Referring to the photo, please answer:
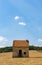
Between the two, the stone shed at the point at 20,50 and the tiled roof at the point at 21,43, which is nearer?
the stone shed at the point at 20,50

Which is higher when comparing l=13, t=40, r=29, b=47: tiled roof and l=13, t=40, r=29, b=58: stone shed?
l=13, t=40, r=29, b=47: tiled roof

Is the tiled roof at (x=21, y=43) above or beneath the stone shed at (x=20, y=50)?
above

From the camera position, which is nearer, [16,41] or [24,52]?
[24,52]

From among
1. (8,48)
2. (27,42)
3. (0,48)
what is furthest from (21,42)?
(0,48)

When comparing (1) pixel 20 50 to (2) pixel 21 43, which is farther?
(2) pixel 21 43

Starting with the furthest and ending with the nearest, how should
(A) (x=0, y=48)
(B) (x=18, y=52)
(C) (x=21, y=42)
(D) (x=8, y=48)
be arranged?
1. (A) (x=0, y=48)
2. (D) (x=8, y=48)
3. (C) (x=21, y=42)
4. (B) (x=18, y=52)

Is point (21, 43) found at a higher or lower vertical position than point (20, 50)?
higher

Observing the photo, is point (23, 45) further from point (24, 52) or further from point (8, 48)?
point (8, 48)

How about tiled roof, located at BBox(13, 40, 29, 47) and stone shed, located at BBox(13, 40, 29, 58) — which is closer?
stone shed, located at BBox(13, 40, 29, 58)

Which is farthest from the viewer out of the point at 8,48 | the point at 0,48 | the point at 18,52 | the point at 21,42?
the point at 0,48

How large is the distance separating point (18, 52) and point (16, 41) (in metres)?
4.52

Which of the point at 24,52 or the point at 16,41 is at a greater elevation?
the point at 16,41

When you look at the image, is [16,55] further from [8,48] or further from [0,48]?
[0,48]

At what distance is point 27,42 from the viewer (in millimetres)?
45344
